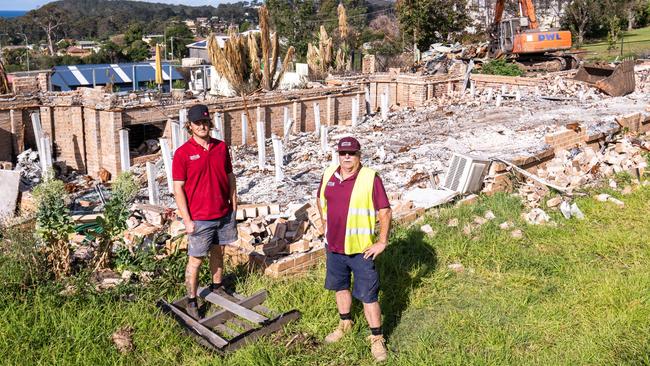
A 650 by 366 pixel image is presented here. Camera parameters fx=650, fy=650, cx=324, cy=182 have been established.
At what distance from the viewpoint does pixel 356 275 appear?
4586 millimetres

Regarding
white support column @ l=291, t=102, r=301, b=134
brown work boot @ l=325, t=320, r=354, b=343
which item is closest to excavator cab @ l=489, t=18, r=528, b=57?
white support column @ l=291, t=102, r=301, b=134

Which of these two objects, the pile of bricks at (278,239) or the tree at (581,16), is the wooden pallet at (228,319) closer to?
the pile of bricks at (278,239)

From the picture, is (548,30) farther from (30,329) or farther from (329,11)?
(329,11)

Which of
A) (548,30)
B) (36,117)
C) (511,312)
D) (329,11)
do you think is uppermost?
(329,11)

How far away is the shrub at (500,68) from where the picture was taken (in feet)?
83.0

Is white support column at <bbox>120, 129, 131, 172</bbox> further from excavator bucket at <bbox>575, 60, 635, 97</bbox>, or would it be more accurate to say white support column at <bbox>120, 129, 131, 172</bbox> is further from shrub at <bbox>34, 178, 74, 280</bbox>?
excavator bucket at <bbox>575, 60, 635, 97</bbox>

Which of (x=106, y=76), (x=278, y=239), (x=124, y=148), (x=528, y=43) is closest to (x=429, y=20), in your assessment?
(x=528, y=43)

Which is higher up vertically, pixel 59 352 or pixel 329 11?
pixel 329 11

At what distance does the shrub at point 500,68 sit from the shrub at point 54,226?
22209 mm

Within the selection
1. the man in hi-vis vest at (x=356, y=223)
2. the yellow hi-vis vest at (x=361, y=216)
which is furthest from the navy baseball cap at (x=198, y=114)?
the yellow hi-vis vest at (x=361, y=216)

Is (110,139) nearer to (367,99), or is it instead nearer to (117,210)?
(117,210)

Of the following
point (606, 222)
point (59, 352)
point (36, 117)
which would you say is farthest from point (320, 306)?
point (36, 117)

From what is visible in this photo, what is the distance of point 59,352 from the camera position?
4.44 metres

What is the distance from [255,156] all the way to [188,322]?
9.59 m
